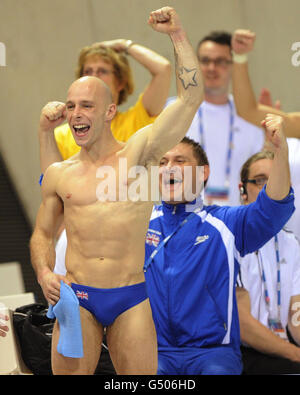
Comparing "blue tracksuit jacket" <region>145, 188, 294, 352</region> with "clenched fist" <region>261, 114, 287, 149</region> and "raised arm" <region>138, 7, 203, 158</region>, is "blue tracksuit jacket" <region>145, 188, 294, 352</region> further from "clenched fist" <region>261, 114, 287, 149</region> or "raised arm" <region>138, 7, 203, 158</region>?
"raised arm" <region>138, 7, 203, 158</region>

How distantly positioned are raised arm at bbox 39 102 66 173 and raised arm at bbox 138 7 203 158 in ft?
1.67

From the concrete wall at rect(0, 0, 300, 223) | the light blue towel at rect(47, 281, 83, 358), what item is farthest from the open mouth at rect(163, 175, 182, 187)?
the concrete wall at rect(0, 0, 300, 223)

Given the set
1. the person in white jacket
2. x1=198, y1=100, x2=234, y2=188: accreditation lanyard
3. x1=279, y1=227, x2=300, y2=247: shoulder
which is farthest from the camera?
x1=198, y1=100, x2=234, y2=188: accreditation lanyard

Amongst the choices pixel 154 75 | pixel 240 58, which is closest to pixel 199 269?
pixel 154 75

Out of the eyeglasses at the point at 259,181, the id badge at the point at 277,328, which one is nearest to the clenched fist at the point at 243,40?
the eyeglasses at the point at 259,181

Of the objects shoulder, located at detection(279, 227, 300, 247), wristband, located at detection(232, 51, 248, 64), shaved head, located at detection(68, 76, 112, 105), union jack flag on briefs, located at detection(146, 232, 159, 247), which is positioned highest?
wristband, located at detection(232, 51, 248, 64)

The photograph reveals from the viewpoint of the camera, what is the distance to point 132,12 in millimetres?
4824

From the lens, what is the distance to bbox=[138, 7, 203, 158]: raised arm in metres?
2.29

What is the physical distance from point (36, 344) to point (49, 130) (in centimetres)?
97

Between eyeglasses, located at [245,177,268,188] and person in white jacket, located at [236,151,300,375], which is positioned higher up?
eyeglasses, located at [245,177,268,188]

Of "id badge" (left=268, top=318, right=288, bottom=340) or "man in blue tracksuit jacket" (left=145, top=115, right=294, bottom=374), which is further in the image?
"id badge" (left=268, top=318, right=288, bottom=340)

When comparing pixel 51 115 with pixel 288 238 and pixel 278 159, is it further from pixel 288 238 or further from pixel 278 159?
pixel 288 238

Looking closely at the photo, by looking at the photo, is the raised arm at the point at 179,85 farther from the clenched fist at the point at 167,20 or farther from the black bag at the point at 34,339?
the black bag at the point at 34,339

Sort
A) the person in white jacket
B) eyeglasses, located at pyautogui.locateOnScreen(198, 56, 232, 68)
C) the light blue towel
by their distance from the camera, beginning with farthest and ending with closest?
1. eyeglasses, located at pyautogui.locateOnScreen(198, 56, 232, 68)
2. the person in white jacket
3. the light blue towel
